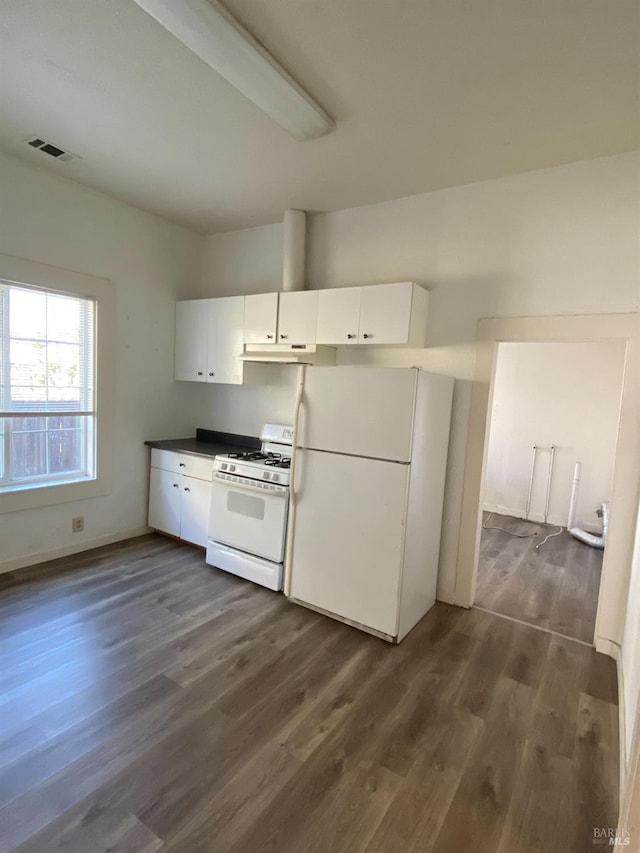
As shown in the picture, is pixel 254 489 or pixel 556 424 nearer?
pixel 254 489

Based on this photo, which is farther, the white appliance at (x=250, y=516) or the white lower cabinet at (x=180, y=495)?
the white lower cabinet at (x=180, y=495)

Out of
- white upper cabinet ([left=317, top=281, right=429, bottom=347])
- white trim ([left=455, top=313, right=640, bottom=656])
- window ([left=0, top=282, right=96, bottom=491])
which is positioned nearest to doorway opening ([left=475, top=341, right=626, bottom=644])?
white trim ([left=455, top=313, right=640, bottom=656])

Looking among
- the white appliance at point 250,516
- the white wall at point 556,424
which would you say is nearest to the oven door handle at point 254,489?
A: the white appliance at point 250,516

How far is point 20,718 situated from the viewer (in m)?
1.83

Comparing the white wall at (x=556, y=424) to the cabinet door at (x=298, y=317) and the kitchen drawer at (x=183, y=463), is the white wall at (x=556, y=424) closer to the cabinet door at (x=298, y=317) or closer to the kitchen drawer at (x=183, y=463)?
the cabinet door at (x=298, y=317)

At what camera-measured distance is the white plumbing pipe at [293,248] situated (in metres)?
3.43

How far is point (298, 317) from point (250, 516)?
5.13ft

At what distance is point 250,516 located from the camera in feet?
10.3

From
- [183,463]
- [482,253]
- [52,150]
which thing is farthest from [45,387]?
[482,253]

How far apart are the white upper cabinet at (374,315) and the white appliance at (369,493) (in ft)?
1.43

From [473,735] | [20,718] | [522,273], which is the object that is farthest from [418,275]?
[20,718]

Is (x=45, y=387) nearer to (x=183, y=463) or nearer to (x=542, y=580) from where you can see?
(x=183, y=463)

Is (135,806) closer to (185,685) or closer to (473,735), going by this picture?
(185,685)

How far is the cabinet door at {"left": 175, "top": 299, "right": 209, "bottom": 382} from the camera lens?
154 inches
